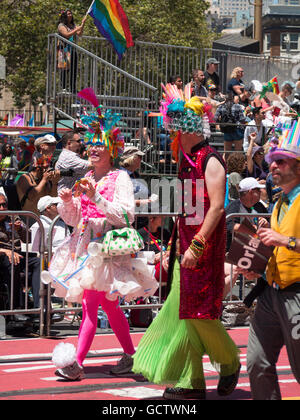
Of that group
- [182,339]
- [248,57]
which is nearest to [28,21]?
[248,57]

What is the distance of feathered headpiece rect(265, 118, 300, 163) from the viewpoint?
538 centimetres

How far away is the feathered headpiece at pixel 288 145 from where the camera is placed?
212 inches

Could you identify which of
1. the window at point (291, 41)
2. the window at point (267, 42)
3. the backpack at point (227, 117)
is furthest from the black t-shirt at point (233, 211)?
the window at point (267, 42)

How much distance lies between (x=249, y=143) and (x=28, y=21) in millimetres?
26847

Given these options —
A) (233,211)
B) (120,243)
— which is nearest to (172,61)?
(233,211)

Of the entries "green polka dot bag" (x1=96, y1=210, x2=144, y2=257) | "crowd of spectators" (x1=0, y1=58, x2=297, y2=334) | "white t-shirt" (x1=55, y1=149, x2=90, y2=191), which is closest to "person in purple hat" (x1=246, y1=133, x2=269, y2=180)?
"crowd of spectators" (x1=0, y1=58, x2=297, y2=334)

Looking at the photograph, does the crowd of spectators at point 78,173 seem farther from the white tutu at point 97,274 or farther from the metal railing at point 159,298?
the white tutu at point 97,274

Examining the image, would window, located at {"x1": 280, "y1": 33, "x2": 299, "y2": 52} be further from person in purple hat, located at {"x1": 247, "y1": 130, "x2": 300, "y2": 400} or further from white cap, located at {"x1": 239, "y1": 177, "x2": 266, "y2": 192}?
person in purple hat, located at {"x1": 247, "y1": 130, "x2": 300, "y2": 400}

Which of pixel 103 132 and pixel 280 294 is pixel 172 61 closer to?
pixel 103 132

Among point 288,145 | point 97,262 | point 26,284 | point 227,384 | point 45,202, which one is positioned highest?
point 288,145

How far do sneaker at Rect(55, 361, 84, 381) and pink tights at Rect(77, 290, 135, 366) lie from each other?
0.07 m

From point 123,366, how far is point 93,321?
20.4 inches

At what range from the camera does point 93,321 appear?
714cm
